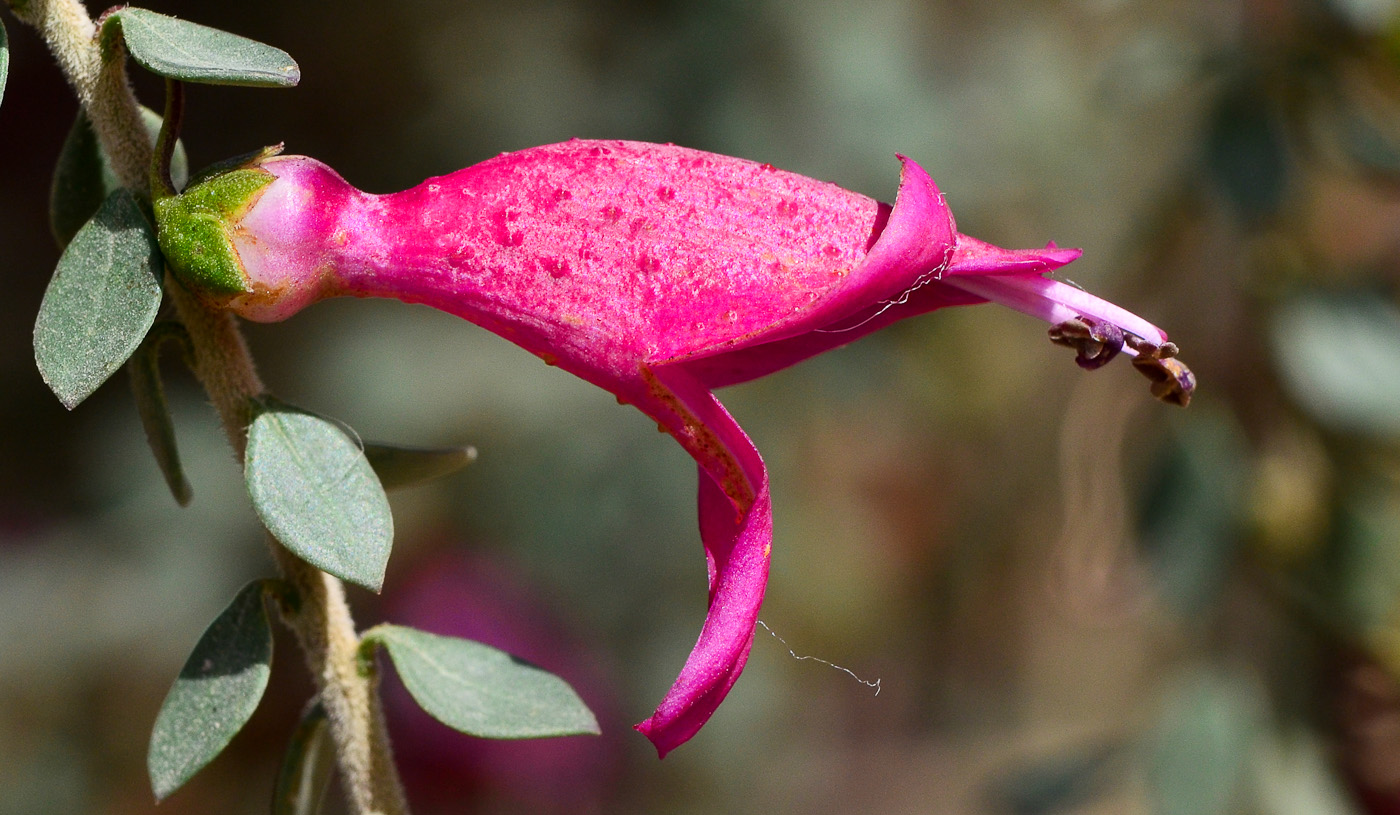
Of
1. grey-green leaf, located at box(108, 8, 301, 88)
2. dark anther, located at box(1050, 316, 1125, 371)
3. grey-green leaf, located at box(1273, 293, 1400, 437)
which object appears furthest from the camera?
grey-green leaf, located at box(1273, 293, 1400, 437)

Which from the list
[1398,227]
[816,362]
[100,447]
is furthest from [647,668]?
[1398,227]

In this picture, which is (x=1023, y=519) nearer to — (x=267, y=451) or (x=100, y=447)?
(x=100, y=447)

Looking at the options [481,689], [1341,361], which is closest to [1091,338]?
[481,689]

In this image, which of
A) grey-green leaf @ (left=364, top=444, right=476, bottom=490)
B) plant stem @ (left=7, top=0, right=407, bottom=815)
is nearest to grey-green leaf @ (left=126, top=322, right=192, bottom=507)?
plant stem @ (left=7, top=0, right=407, bottom=815)

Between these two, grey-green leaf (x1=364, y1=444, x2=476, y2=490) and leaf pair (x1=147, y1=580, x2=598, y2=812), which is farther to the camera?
grey-green leaf (x1=364, y1=444, x2=476, y2=490)

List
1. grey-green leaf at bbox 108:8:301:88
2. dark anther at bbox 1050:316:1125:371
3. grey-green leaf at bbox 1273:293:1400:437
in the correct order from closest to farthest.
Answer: grey-green leaf at bbox 108:8:301:88, dark anther at bbox 1050:316:1125:371, grey-green leaf at bbox 1273:293:1400:437

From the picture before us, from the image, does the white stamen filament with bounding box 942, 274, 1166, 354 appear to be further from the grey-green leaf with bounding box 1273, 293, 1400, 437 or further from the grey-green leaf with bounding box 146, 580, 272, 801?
the grey-green leaf with bounding box 1273, 293, 1400, 437

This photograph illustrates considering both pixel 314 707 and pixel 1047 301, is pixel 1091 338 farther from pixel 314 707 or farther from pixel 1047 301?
pixel 314 707

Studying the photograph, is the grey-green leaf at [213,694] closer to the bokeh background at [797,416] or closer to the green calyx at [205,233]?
the green calyx at [205,233]

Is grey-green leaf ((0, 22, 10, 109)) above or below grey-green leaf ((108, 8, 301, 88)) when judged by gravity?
below
